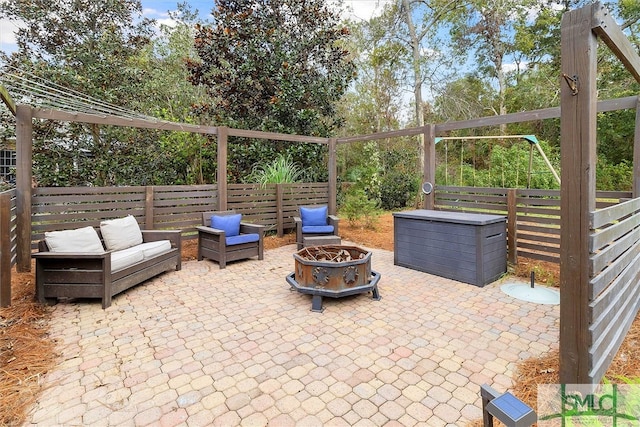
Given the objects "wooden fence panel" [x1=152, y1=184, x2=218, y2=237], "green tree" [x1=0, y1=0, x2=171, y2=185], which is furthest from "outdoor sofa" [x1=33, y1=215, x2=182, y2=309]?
"green tree" [x1=0, y1=0, x2=171, y2=185]

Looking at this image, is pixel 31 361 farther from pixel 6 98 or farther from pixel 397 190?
pixel 397 190

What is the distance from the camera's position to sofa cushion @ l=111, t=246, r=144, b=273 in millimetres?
3631

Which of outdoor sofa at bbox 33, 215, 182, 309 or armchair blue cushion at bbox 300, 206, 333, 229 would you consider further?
armchair blue cushion at bbox 300, 206, 333, 229

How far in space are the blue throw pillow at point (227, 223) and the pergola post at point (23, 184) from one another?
2.35 metres

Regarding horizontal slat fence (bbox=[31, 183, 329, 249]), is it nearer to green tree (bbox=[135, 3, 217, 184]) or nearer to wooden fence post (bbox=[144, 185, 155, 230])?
wooden fence post (bbox=[144, 185, 155, 230])

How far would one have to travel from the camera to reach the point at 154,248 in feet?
14.1

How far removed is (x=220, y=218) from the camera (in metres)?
5.31

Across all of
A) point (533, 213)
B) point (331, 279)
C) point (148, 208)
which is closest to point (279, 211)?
point (148, 208)

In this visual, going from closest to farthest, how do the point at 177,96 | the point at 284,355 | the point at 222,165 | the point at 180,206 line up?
1. the point at 284,355
2. the point at 180,206
3. the point at 222,165
4. the point at 177,96

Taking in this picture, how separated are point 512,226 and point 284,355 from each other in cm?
377

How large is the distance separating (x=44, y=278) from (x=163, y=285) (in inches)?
46.5

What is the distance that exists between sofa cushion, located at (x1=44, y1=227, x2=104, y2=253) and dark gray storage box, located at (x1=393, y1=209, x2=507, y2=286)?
3.96 meters

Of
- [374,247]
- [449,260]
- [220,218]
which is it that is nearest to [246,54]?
[220,218]

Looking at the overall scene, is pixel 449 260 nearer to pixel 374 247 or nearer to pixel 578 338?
pixel 374 247
